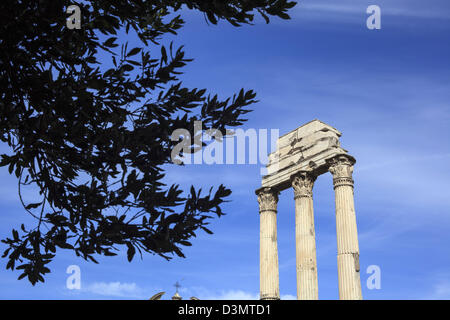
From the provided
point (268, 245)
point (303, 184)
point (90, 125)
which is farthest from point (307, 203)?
point (90, 125)

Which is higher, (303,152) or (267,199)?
(303,152)

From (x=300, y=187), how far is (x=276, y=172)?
2.44 meters

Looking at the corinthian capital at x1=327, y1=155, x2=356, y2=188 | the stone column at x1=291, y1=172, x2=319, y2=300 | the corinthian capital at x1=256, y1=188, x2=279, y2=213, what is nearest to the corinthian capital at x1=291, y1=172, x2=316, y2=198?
the stone column at x1=291, y1=172, x2=319, y2=300

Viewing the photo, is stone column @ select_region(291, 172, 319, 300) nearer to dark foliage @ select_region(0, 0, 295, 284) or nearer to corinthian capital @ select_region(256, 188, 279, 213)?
corinthian capital @ select_region(256, 188, 279, 213)

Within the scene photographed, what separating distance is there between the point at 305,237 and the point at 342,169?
405 centimetres

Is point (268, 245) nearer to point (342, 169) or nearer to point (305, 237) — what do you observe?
point (305, 237)

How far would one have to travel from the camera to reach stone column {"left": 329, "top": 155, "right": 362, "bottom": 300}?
20938 millimetres

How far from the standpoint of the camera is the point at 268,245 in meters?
25.9

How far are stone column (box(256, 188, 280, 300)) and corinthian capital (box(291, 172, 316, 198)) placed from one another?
213cm
